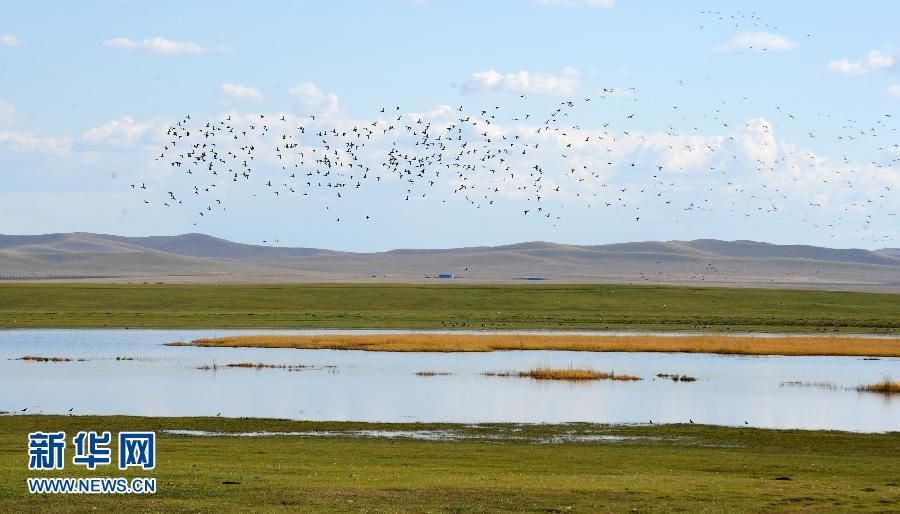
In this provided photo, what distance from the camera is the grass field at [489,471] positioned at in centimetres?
2514

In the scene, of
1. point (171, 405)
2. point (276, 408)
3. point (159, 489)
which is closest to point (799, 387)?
point (276, 408)

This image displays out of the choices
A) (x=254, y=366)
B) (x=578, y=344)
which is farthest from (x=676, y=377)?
(x=254, y=366)

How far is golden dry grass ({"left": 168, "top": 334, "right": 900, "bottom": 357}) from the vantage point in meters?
84.0

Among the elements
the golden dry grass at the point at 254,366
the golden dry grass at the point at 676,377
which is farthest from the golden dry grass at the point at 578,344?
the golden dry grass at the point at 676,377

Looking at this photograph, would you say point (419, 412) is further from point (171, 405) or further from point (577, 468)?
point (577, 468)

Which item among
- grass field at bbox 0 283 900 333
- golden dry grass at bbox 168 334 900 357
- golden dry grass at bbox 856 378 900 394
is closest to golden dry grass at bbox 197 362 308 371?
golden dry grass at bbox 168 334 900 357

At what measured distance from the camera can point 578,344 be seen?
8681cm

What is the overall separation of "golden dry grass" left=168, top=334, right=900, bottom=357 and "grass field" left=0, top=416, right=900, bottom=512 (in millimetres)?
40153

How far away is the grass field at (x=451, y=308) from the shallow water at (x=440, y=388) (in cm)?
2840

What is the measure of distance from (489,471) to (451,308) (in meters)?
101

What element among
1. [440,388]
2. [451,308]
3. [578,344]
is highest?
[451,308]

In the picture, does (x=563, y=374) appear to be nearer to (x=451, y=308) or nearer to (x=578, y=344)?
(x=578, y=344)

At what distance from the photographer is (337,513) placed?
2370cm

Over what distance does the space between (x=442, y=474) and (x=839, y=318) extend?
337 feet
